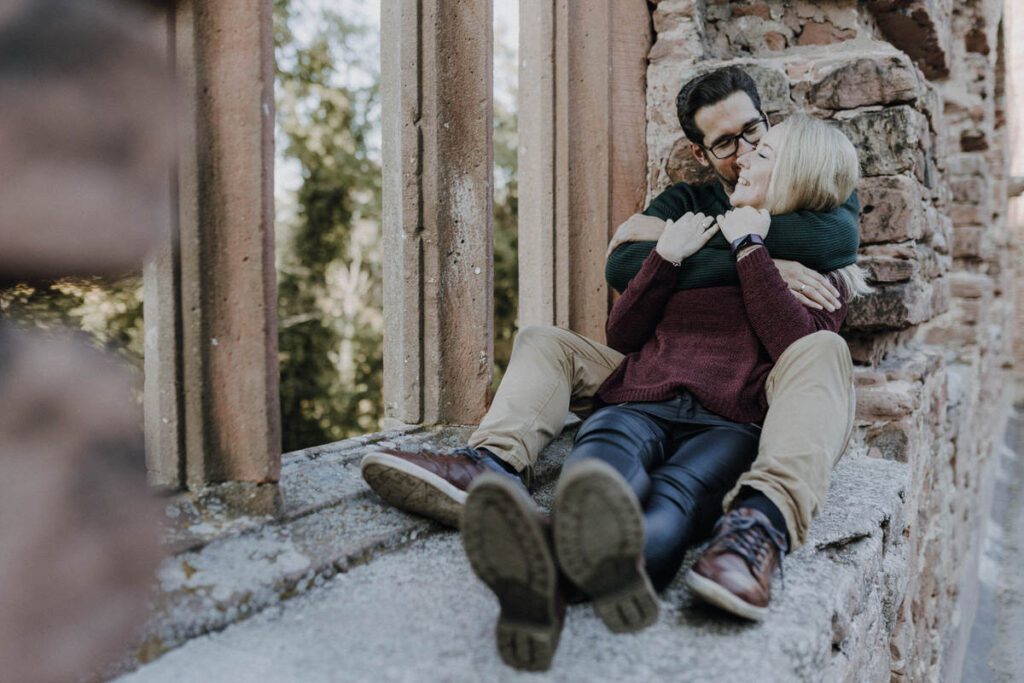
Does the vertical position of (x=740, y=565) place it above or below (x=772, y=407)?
below

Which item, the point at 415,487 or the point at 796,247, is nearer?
the point at 415,487

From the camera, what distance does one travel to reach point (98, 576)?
800mm

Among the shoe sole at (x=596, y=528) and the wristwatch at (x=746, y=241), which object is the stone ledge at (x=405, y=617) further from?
the wristwatch at (x=746, y=241)

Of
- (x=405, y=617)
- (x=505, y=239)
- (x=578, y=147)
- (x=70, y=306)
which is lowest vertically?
(x=405, y=617)

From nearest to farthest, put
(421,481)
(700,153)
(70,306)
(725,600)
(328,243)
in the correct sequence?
(70,306) → (725,600) → (421,481) → (700,153) → (328,243)

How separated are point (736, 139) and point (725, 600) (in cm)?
133

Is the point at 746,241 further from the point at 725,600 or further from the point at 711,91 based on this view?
the point at 725,600

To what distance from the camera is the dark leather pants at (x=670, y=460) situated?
1.33 meters

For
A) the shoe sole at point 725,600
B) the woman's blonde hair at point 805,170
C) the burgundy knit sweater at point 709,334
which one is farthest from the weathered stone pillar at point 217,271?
the woman's blonde hair at point 805,170

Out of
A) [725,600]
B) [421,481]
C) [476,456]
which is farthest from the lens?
[476,456]

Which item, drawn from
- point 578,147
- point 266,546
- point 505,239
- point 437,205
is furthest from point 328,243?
point 266,546

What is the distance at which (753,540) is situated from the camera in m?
1.30

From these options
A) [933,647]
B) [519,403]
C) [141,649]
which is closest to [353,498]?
[519,403]

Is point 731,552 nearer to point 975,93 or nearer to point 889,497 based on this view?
point 889,497
